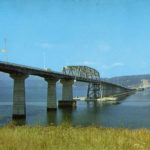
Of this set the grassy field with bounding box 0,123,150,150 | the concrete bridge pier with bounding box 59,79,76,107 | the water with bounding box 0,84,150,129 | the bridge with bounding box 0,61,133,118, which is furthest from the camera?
the concrete bridge pier with bounding box 59,79,76,107

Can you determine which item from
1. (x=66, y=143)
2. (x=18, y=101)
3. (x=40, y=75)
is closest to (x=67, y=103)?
(x=40, y=75)

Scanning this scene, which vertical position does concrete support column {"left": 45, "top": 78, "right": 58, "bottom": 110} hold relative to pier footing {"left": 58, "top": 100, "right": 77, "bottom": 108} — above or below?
above

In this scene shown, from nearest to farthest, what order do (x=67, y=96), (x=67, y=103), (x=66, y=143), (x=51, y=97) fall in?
(x=66, y=143), (x=51, y=97), (x=67, y=103), (x=67, y=96)

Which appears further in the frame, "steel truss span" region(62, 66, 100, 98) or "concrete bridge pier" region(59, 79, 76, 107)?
"steel truss span" region(62, 66, 100, 98)

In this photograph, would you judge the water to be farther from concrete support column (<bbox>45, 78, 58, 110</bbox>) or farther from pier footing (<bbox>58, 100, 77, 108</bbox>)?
pier footing (<bbox>58, 100, 77, 108</bbox>)

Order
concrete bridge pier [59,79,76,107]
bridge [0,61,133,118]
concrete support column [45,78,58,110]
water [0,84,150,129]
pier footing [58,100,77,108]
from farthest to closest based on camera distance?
concrete bridge pier [59,79,76,107]
pier footing [58,100,77,108]
concrete support column [45,78,58,110]
bridge [0,61,133,118]
water [0,84,150,129]

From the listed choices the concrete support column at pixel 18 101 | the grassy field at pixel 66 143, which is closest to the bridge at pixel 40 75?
the concrete support column at pixel 18 101

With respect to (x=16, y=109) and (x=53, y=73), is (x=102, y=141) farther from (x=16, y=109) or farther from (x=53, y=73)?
(x=53, y=73)

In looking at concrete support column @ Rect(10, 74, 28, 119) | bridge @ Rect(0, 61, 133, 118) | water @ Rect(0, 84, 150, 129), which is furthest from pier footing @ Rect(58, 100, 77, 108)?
concrete support column @ Rect(10, 74, 28, 119)

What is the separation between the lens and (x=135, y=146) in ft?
31.9

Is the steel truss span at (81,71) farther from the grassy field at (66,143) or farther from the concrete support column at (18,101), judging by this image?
the grassy field at (66,143)

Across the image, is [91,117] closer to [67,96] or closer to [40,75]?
[40,75]

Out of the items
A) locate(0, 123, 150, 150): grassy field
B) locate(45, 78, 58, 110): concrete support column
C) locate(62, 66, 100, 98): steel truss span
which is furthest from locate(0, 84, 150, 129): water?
locate(62, 66, 100, 98): steel truss span

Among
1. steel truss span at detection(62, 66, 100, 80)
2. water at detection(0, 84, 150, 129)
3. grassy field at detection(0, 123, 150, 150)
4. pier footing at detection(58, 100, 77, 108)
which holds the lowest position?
water at detection(0, 84, 150, 129)
